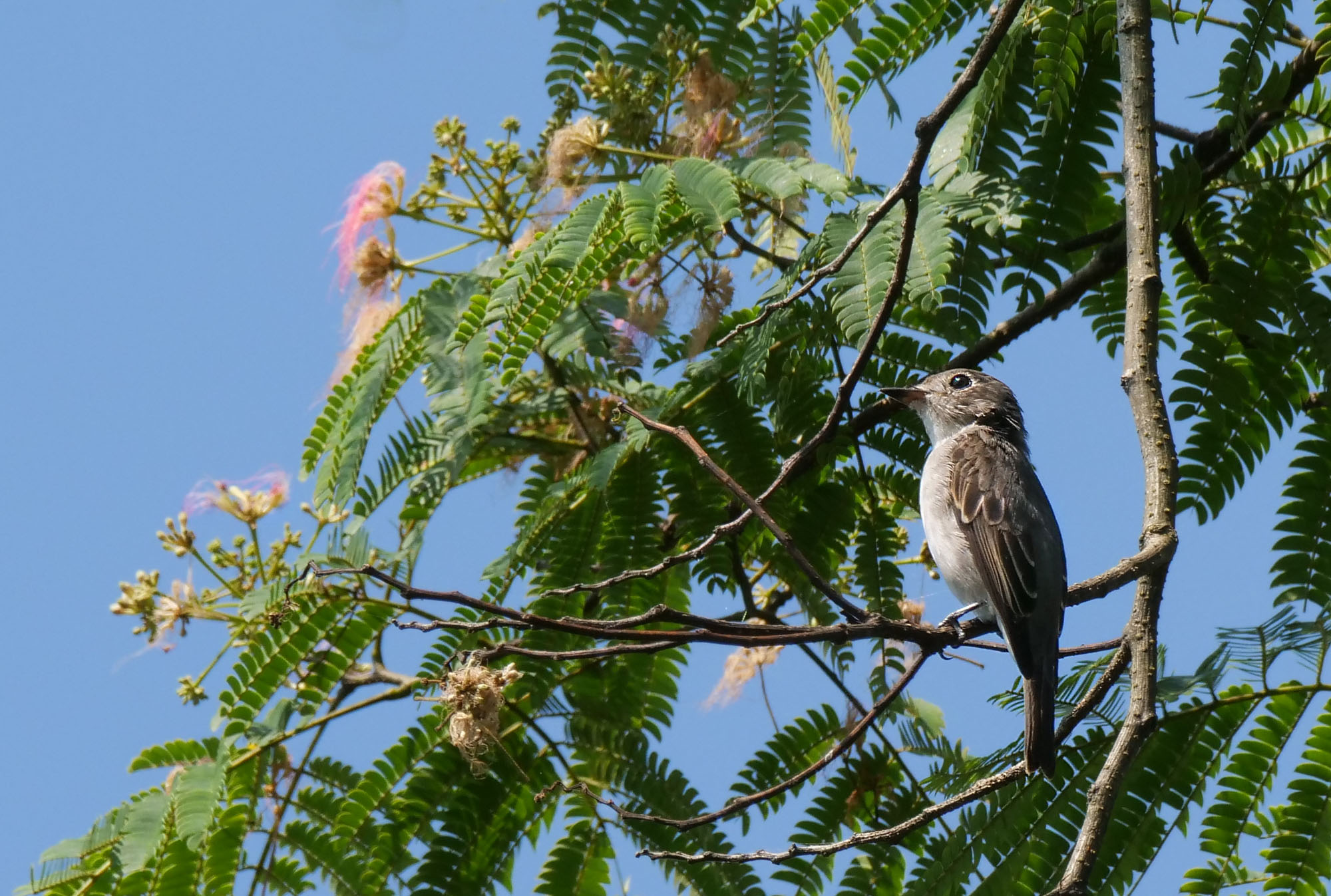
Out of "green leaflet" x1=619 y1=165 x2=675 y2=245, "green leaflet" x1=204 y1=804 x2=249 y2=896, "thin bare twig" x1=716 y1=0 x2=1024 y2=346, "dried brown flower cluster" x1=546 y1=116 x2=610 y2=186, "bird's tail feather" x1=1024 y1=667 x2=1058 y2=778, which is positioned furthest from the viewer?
"dried brown flower cluster" x1=546 y1=116 x2=610 y2=186

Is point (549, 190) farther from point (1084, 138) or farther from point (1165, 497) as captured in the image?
point (1165, 497)

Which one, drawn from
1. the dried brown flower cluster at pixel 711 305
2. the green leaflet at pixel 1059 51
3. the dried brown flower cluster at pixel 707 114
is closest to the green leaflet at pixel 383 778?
the dried brown flower cluster at pixel 711 305

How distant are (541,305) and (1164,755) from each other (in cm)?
231

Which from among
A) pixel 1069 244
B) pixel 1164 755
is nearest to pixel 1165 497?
pixel 1164 755

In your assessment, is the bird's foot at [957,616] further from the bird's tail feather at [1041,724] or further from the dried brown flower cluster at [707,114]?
the dried brown flower cluster at [707,114]

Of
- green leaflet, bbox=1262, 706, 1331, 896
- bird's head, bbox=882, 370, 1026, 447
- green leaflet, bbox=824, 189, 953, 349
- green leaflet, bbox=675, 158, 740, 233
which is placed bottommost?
green leaflet, bbox=1262, 706, 1331, 896

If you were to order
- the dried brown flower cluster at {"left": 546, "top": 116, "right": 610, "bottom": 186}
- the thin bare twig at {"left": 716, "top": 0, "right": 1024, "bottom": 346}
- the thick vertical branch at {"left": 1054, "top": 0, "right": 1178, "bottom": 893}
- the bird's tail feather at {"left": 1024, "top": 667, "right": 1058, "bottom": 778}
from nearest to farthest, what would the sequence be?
the thick vertical branch at {"left": 1054, "top": 0, "right": 1178, "bottom": 893} < the thin bare twig at {"left": 716, "top": 0, "right": 1024, "bottom": 346} < the bird's tail feather at {"left": 1024, "top": 667, "right": 1058, "bottom": 778} < the dried brown flower cluster at {"left": 546, "top": 116, "right": 610, "bottom": 186}

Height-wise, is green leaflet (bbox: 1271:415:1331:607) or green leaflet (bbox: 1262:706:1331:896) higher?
green leaflet (bbox: 1271:415:1331:607)

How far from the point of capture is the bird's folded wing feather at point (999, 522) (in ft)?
13.4

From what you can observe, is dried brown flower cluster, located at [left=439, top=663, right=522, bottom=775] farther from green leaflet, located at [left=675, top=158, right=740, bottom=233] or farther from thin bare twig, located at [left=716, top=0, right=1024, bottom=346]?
green leaflet, located at [left=675, top=158, right=740, bottom=233]

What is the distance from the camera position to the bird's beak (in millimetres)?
4520

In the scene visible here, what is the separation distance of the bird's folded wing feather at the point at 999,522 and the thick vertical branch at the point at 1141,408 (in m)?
0.91

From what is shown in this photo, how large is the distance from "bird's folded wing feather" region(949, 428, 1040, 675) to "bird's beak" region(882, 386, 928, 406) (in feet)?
0.71

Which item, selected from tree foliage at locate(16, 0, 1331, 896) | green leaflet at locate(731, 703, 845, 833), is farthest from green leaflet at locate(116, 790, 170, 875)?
green leaflet at locate(731, 703, 845, 833)
